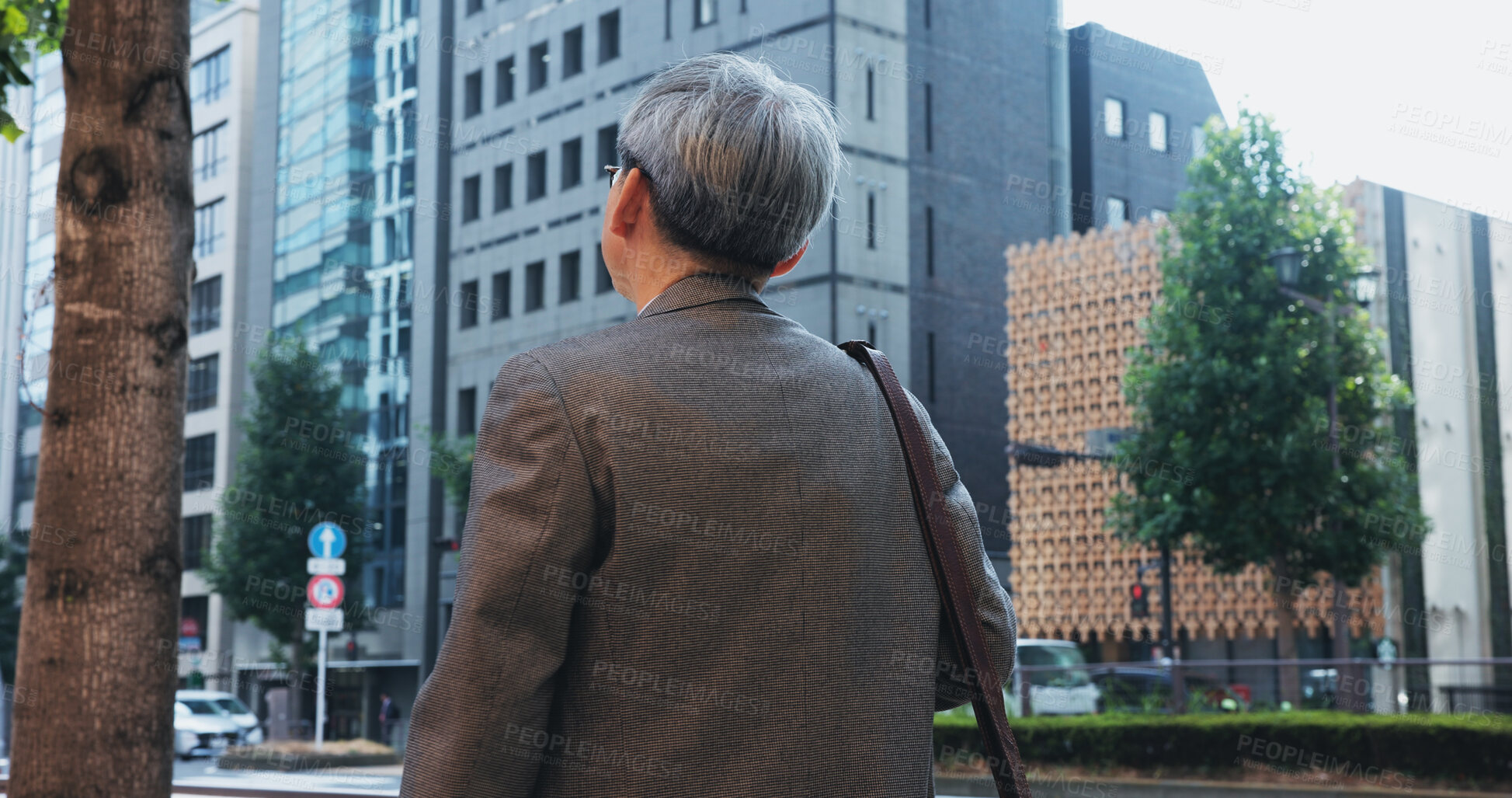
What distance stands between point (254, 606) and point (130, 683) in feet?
110

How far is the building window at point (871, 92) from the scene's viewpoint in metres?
32.4

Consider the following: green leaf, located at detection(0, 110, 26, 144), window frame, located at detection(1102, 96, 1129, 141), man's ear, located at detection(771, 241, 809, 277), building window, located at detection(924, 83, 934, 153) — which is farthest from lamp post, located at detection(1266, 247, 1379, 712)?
window frame, located at detection(1102, 96, 1129, 141)

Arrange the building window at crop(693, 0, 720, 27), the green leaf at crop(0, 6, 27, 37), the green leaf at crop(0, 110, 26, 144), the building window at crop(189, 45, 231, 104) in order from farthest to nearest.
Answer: the building window at crop(189, 45, 231, 104) < the building window at crop(693, 0, 720, 27) < the green leaf at crop(0, 6, 27, 37) < the green leaf at crop(0, 110, 26, 144)

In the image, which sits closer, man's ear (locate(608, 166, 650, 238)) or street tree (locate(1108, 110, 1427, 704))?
man's ear (locate(608, 166, 650, 238))

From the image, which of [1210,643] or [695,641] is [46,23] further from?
[1210,643]

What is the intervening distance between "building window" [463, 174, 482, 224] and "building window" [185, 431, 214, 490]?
14330 mm

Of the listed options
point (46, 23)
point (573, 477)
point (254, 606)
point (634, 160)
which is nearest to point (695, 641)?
point (573, 477)

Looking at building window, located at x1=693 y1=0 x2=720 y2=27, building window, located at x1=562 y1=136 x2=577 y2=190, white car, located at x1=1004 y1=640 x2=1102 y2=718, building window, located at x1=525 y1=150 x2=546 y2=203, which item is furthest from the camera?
building window, located at x1=525 y1=150 x2=546 y2=203

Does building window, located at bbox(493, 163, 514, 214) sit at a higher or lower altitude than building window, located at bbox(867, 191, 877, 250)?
higher

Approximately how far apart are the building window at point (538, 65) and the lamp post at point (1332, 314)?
2387cm

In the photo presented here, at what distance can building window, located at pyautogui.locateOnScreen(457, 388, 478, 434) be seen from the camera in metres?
39.5

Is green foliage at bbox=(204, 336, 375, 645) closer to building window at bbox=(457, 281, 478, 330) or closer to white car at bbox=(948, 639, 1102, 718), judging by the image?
building window at bbox=(457, 281, 478, 330)

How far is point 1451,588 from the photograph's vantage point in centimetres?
2547

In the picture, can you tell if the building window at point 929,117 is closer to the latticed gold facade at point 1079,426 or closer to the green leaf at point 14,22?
the latticed gold facade at point 1079,426
